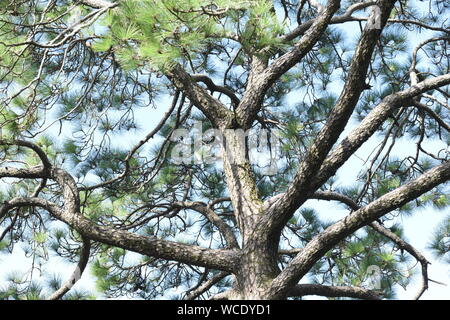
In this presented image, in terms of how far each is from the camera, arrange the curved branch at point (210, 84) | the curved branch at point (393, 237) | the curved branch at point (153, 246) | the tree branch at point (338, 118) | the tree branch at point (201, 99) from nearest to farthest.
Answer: the tree branch at point (338, 118) < the curved branch at point (153, 246) < the curved branch at point (393, 237) < the tree branch at point (201, 99) < the curved branch at point (210, 84)

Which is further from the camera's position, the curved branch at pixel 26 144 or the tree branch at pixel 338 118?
the curved branch at pixel 26 144

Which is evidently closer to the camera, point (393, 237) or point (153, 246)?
point (153, 246)

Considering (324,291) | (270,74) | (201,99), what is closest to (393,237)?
(324,291)

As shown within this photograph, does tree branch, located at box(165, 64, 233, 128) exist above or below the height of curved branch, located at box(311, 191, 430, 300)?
above

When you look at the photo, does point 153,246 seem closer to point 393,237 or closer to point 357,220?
point 357,220

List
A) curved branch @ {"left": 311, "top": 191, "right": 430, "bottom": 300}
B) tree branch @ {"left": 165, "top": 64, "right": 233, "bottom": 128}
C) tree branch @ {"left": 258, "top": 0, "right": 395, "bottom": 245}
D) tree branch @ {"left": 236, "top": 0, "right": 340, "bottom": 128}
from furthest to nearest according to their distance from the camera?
tree branch @ {"left": 165, "top": 64, "right": 233, "bottom": 128}
curved branch @ {"left": 311, "top": 191, "right": 430, "bottom": 300}
tree branch @ {"left": 236, "top": 0, "right": 340, "bottom": 128}
tree branch @ {"left": 258, "top": 0, "right": 395, "bottom": 245}

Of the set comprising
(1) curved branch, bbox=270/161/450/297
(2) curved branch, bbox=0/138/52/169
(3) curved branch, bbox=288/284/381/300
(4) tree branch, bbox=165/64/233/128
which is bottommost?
(3) curved branch, bbox=288/284/381/300

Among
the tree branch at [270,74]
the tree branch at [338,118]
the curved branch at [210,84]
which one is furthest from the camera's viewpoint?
the curved branch at [210,84]

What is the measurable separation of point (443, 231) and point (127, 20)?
183cm

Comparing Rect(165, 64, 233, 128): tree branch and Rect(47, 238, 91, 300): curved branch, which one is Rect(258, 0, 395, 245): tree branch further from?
Rect(47, 238, 91, 300): curved branch

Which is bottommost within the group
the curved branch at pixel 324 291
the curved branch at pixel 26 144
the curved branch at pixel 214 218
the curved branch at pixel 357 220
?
the curved branch at pixel 324 291

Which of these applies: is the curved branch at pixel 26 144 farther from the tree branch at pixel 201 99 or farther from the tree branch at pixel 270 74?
the tree branch at pixel 270 74

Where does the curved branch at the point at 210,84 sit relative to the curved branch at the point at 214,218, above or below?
above
